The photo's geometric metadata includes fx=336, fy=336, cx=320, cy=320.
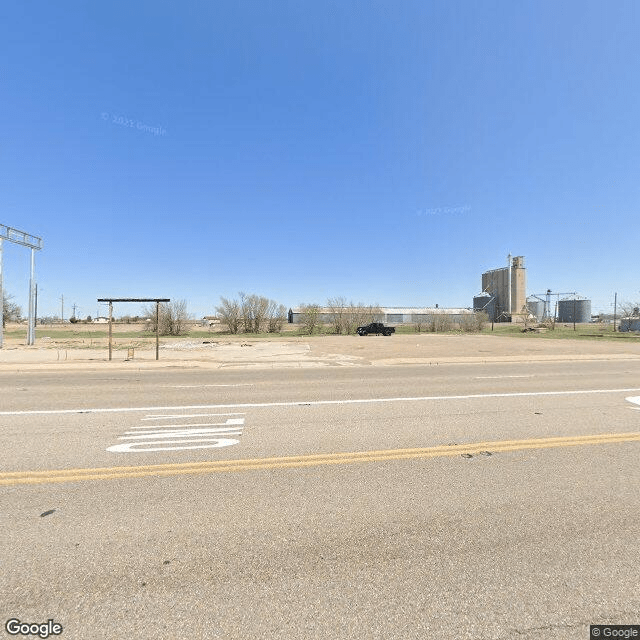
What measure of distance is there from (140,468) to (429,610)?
11.5 ft

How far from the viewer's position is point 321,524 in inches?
116

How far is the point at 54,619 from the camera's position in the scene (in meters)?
2.00

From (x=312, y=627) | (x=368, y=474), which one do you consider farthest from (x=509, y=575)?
(x=368, y=474)

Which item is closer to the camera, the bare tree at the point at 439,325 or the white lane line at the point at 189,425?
the white lane line at the point at 189,425

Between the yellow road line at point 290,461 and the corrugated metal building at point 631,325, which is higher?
the corrugated metal building at point 631,325

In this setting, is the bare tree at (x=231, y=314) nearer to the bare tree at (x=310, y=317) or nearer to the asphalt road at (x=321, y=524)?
the bare tree at (x=310, y=317)

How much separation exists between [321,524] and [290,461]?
1.40m

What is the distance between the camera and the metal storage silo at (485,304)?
101688 mm

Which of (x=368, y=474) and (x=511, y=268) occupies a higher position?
(x=511, y=268)

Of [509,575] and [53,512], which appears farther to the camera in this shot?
[53,512]

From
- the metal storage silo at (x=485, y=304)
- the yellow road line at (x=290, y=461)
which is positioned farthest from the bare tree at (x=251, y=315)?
the metal storage silo at (x=485, y=304)

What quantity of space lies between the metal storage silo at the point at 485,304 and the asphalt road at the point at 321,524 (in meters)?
105

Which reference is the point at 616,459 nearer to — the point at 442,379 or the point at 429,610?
the point at 429,610

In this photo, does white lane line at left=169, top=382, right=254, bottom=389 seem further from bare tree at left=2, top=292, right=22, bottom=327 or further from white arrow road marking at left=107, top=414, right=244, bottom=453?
bare tree at left=2, top=292, right=22, bottom=327
